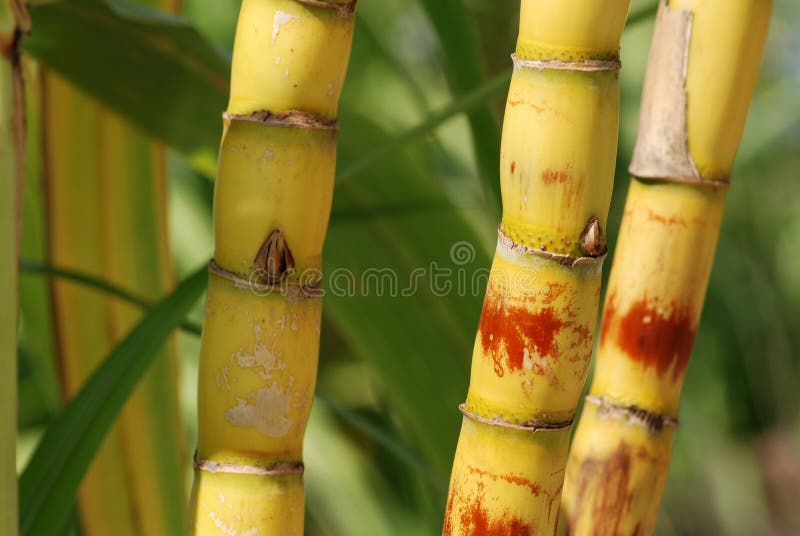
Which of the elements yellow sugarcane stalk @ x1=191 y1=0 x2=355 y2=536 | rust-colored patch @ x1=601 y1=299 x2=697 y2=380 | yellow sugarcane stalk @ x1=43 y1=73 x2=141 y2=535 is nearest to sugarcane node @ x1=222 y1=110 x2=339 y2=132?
yellow sugarcane stalk @ x1=191 y1=0 x2=355 y2=536

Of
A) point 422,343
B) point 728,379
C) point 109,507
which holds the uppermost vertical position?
point 422,343

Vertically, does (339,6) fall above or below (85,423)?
above

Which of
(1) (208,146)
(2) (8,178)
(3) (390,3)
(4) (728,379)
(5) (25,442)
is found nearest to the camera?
(2) (8,178)

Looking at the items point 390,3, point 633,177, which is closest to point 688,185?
point 633,177

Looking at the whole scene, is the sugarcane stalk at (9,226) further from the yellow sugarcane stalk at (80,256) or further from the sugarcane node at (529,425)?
the yellow sugarcane stalk at (80,256)

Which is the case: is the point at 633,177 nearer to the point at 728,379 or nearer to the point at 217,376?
the point at 217,376

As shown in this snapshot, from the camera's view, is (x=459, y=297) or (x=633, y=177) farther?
(x=459, y=297)

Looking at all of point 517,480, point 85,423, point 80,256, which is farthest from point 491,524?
point 80,256

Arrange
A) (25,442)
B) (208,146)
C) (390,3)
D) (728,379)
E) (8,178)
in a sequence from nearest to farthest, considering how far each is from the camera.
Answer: (8,178), (208,146), (25,442), (390,3), (728,379)

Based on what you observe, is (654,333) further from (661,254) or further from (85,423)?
(85,423)
